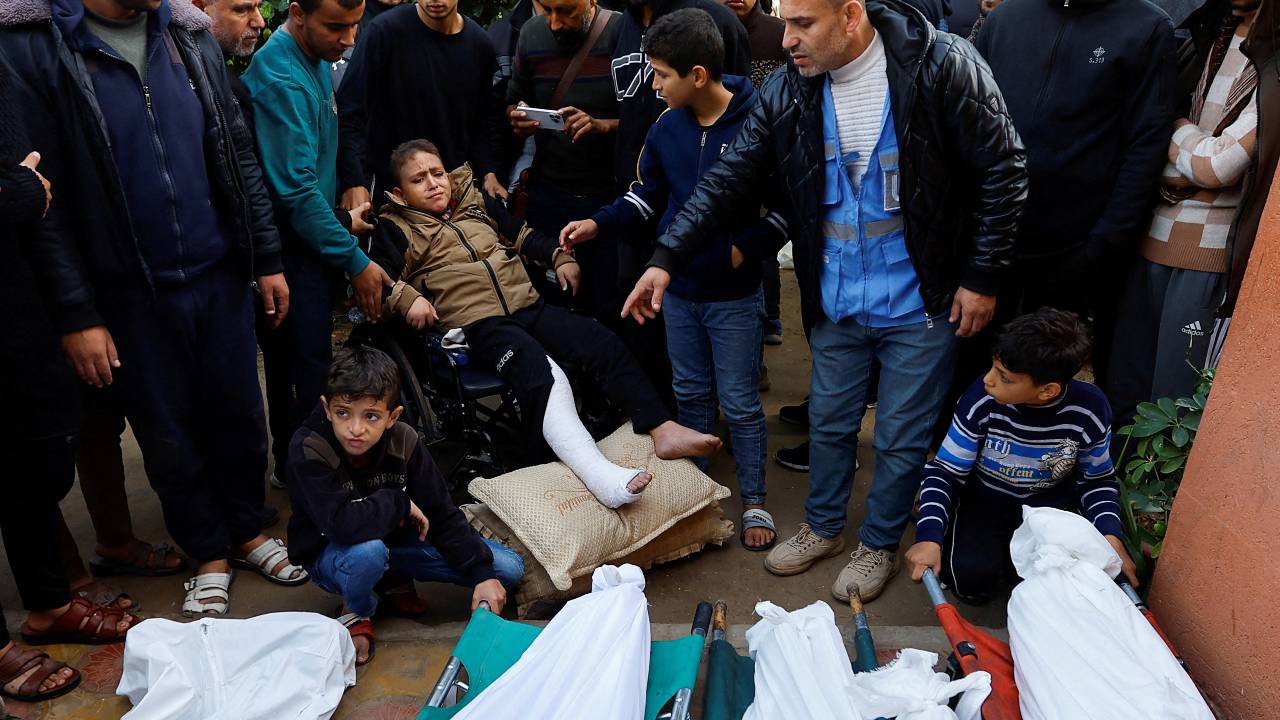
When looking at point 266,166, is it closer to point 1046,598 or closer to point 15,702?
point 15,702

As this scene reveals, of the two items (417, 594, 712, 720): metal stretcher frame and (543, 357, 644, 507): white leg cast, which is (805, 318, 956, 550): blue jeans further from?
(417, 594, 712, 720): metal stretcher frame

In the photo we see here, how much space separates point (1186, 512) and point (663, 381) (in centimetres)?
223

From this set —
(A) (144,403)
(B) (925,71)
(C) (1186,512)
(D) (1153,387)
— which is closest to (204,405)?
(A) (144,403)

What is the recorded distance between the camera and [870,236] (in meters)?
2.91

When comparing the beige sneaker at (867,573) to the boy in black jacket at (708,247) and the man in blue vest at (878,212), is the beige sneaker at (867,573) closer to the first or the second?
the man in blue vest at (878,212)

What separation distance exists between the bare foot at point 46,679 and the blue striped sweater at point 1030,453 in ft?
7.99

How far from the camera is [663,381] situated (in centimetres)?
418

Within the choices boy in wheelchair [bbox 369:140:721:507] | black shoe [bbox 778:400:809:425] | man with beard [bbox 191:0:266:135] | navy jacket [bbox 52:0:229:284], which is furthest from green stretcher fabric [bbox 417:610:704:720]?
black shoe [bbox 778:400:809:425]

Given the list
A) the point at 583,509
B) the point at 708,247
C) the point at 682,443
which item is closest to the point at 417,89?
the point at 708,247

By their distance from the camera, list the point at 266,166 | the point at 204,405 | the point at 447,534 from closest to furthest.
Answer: the point at 447,534, the point at 204,405, the point at 266,166

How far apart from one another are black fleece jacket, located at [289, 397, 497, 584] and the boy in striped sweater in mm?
1325

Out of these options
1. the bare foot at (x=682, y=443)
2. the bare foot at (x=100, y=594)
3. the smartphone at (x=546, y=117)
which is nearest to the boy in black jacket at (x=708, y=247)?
the bare foot at (x=682, y=443)

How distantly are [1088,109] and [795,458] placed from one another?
5.96ft

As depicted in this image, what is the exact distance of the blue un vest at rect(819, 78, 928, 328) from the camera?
2842 mm
